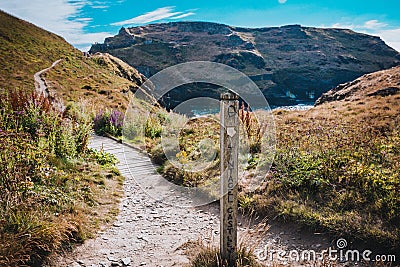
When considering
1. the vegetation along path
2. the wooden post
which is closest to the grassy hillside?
the wooden post

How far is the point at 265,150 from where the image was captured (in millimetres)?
7852

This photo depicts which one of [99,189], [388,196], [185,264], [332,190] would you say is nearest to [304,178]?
[332,190]

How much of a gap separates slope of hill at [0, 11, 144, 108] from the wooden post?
20370 mm

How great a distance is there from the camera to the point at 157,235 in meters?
5.14

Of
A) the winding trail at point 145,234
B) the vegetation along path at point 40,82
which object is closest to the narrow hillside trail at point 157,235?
the winding trail at point 145,234

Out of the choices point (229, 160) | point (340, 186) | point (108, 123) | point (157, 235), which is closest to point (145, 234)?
point (157, 235)

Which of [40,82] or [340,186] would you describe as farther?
[40,82]

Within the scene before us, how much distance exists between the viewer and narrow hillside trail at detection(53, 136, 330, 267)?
431 cm

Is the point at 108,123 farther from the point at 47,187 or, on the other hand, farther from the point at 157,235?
the point at 157,235

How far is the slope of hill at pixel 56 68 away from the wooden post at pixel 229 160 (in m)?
20.4

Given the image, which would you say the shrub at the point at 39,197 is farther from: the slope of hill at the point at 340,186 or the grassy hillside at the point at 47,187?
the slope of hill at the point at 340,186

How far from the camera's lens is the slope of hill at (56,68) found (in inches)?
1148

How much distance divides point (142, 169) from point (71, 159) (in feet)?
5.94

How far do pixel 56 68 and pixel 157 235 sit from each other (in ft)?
134
